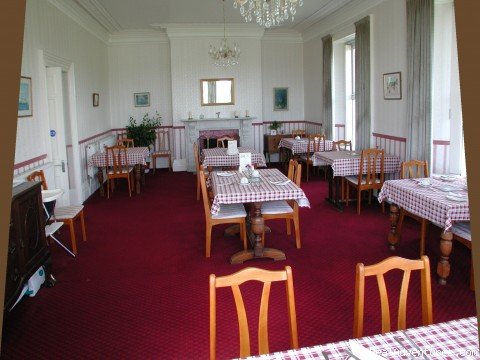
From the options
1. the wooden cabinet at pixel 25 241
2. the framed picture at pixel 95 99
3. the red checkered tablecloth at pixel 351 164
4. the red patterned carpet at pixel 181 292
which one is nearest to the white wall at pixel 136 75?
the framed picture at pixel 95 99

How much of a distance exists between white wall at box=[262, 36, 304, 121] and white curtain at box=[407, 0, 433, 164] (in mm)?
5435

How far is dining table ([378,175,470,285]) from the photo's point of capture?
367 cm

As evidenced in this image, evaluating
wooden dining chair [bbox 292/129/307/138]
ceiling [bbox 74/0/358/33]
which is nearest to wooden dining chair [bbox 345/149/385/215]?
ceiling [bbox 74/0/358/33]

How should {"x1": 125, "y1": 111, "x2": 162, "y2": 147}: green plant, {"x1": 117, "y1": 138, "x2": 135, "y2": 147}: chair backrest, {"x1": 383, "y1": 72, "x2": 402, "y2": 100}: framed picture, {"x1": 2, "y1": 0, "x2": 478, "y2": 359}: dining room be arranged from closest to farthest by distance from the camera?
{"x1": 2, "y1": 0, "x2": 478, "y2": 359}: dining room, {"x1": 383, "y1": 72, "x2": 402, "y2": 100}: framed picture, {"x1": 117, "y1": 138, "x2": 135, "y2": 147}: chair backrest, {"x1": 125, "y1": 111, "x2": 162, "y2": 147}: green plant

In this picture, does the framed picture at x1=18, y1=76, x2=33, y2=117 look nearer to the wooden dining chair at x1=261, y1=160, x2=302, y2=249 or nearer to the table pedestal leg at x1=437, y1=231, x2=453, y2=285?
the wooden dining chair at x1=261, y1=160, x2=302, y2=249

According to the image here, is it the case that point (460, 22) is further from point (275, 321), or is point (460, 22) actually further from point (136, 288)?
point (136, 288)

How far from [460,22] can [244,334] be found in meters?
1.82

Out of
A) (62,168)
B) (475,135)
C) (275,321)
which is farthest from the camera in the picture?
(62,168)

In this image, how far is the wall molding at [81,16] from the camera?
6.78 meters

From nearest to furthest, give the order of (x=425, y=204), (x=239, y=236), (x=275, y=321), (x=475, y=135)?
(x=475, y=135) → (x=275, y=321) → (x=425, y=204) → (x=239, y=236)

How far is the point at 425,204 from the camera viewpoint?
3.98m

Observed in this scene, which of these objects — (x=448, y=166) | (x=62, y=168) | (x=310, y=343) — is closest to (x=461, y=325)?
(x=310, y=343)

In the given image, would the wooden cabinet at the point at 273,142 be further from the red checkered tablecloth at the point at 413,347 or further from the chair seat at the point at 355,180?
the red checkered tablecloth at the point at 413,347

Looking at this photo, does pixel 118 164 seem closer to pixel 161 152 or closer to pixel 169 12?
pixel 161 152
